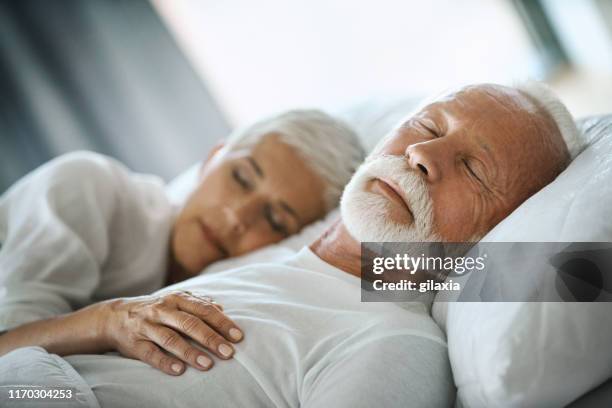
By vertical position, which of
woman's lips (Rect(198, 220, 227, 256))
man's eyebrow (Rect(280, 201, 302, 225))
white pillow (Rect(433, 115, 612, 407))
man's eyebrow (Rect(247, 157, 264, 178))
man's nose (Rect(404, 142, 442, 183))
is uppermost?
man's eyebrow (Rect(247, 157, 264, 178))

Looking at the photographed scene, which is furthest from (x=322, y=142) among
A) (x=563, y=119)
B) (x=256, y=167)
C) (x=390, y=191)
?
(x=563, y=119)

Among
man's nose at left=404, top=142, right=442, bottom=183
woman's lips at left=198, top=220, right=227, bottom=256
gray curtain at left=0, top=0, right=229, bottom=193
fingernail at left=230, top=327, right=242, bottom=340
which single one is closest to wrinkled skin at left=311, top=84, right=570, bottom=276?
man's nose at left=404, top=142, right=442, bottom=183

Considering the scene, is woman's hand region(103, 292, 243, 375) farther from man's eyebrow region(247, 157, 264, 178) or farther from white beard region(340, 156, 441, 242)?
man's eyebrow region(247, 157, 264, 178)

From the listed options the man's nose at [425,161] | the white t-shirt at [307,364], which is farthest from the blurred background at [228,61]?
the white t-shirt at [307,364]

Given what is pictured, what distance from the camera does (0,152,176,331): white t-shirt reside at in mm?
1113

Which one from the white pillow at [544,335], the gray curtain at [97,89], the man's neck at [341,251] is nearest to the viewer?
the white pillow at [544,335]

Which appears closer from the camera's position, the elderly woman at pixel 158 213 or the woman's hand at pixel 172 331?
the woman's hand at pixel 172 331

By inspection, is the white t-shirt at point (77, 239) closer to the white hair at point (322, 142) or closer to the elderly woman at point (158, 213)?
the elderly woman at point (158, 213)

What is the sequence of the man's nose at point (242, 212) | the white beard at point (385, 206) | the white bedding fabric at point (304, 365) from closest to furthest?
the white bedding fabric at point (304, 365) → the white beard at point (385, 206) → the man's nose at point (242, 212)

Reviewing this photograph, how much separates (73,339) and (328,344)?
465mm

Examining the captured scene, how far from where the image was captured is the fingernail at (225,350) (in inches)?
33.0

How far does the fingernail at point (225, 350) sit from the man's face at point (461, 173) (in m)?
0.30

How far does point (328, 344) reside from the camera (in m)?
0.88

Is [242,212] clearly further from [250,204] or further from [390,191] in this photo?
[390,191]
